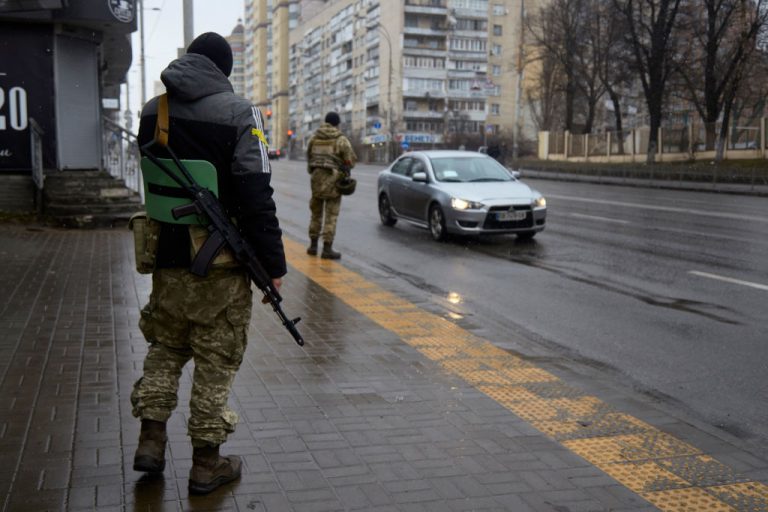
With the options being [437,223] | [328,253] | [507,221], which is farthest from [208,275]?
[437,223]

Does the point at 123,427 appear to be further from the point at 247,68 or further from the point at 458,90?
the point at 247,68

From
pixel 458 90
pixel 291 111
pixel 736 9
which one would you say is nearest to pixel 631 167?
pixel 736 9

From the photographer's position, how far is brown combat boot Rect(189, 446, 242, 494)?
377cm

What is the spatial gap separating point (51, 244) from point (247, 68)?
189 metres

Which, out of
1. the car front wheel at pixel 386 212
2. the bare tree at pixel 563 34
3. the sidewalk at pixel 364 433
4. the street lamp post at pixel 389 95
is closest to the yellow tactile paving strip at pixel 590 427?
the sidewalk at pixel 364 433

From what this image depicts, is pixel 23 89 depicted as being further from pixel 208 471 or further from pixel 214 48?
pixel 208 471

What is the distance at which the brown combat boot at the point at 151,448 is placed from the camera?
385 centimetres

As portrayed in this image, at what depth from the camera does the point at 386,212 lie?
17.0m

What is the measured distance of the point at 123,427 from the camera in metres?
4.58

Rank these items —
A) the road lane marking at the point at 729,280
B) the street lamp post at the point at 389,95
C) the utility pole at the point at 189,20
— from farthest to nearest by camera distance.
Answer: the street lamp post at the point at 389,95
the utility pole at the point at 189,20
the road lane marking at the point at 729,280

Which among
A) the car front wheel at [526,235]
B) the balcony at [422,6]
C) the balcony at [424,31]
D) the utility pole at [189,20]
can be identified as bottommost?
the car front wheel at [526,235]

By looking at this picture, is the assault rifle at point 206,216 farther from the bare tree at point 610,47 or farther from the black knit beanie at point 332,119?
the bare tree at point 610,47

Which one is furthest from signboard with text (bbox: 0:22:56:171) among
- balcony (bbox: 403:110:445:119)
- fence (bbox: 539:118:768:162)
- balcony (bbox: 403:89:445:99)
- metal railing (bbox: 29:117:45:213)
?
balcony (bbox: 403:89:445:99)

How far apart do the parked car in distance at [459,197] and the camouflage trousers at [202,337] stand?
10262 mm
